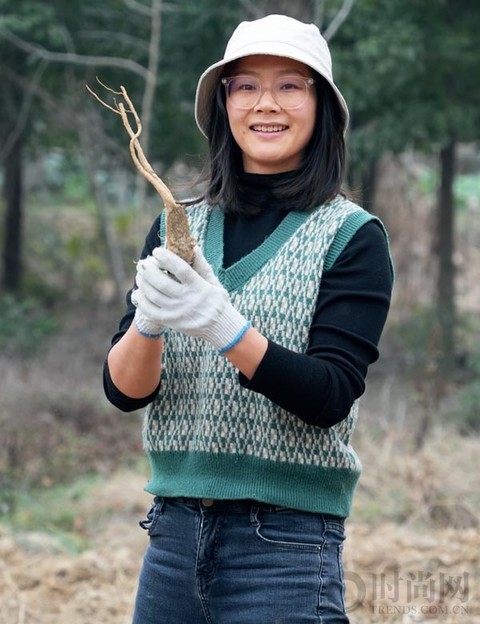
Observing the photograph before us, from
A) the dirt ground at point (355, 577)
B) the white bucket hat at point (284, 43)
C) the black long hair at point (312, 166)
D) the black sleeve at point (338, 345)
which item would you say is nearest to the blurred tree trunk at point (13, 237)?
the dirt ground at point (355, 577)

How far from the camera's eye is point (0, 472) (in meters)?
7.73

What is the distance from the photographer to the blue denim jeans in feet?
6.79

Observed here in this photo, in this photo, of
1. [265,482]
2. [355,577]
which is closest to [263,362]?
[265,482]

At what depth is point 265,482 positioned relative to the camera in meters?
2.11

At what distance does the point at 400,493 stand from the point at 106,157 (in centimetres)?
780

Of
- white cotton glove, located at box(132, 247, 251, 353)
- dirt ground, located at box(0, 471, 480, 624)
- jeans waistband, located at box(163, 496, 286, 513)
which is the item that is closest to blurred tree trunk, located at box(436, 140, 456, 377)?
dirt ground, located at box(0, 471, 480, 624)

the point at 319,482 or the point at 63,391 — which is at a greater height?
the point at 63,391

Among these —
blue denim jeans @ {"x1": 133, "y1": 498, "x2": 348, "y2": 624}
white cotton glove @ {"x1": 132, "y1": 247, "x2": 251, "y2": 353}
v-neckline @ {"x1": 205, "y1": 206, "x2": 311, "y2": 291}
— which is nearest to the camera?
white cotton glove @ {"x1": 132, "y1": 247, "x2": 251, "y2": 353}

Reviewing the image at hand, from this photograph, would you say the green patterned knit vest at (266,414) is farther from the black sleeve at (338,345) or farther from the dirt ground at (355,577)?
the dirt ground at (355,577)

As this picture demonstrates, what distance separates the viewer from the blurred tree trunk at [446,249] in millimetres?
11773

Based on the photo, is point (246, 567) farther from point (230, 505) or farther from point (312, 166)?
point (312, 166)

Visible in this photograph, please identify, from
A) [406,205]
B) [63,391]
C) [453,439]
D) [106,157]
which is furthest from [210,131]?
[406,205]

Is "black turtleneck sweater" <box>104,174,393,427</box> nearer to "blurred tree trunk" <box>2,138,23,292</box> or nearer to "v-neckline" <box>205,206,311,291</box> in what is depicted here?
"v-neckline" <box>205,206,311,291</box>

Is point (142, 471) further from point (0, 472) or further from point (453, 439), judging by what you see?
point (453, 439)
